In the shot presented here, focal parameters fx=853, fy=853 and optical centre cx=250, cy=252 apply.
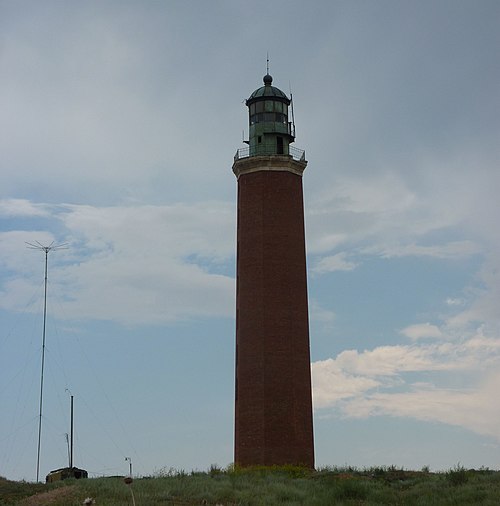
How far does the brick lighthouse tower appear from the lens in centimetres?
4822

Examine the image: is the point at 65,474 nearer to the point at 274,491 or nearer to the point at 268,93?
the point at 274,491

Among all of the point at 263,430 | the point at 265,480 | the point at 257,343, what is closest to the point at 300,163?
the point at 257,343

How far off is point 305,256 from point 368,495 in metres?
21.8

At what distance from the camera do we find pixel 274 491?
108ft

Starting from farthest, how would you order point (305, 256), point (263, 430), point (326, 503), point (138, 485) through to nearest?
point (305, 256) < point (263, 430) < point (138, 485) < point (326, 503)

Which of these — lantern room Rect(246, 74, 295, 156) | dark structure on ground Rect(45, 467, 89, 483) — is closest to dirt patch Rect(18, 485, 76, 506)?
dark structure on ground Rect(45, 467, 89, 483)

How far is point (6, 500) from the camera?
3119 cm

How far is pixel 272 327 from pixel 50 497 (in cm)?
2131

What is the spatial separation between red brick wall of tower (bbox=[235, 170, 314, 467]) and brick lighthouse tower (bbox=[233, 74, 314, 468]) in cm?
6

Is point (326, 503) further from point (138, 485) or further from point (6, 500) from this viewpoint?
point (6, 500)

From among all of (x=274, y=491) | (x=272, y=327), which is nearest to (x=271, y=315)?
(x=272, y=327)

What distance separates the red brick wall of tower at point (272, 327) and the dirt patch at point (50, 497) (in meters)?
17.7

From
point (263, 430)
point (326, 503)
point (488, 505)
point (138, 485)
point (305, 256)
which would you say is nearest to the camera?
point (488, 505)

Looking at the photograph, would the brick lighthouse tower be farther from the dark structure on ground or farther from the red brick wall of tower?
the dark structure on ground
